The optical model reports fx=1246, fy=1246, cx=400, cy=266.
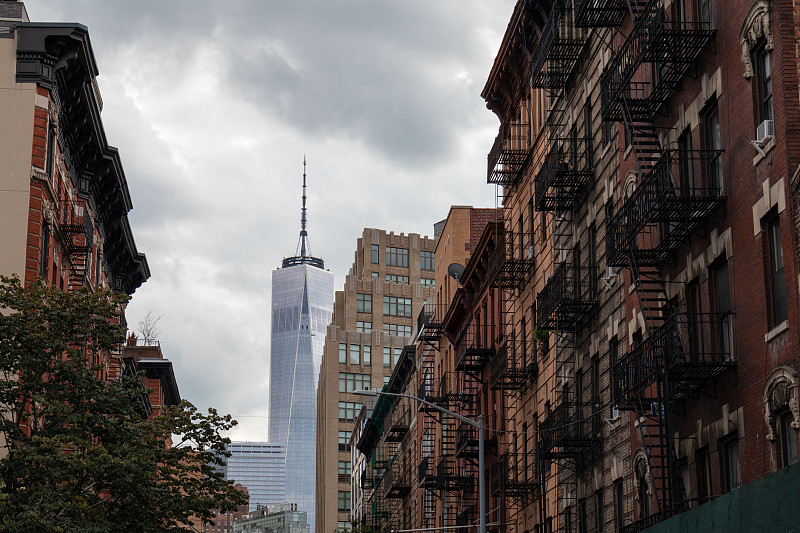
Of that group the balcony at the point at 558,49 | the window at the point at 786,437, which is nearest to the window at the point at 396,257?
the balcony at the point at 558,49

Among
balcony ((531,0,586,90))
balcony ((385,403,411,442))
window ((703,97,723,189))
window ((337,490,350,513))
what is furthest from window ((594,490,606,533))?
window ((337,490,350,513))

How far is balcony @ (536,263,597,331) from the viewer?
36156 mm

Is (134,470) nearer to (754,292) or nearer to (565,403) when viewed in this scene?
(565,403)

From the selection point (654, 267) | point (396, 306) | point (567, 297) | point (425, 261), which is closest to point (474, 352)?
point (567, 297)

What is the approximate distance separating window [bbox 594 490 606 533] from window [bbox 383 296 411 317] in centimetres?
13801

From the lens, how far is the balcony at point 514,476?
1734 inches

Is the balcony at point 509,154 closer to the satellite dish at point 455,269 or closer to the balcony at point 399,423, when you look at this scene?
the satellite dish at point 455,269

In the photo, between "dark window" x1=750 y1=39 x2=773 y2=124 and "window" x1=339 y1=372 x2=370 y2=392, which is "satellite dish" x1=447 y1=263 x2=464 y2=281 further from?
"window" x1=339 y1=372 x2=370 y2=392

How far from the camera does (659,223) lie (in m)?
28.8

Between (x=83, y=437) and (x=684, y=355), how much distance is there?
19.3 metres

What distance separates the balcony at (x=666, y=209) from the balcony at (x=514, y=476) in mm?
15512

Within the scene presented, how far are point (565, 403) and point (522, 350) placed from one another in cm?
1060

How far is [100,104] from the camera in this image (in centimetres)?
6047

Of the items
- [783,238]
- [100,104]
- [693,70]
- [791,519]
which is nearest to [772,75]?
[783,238]
